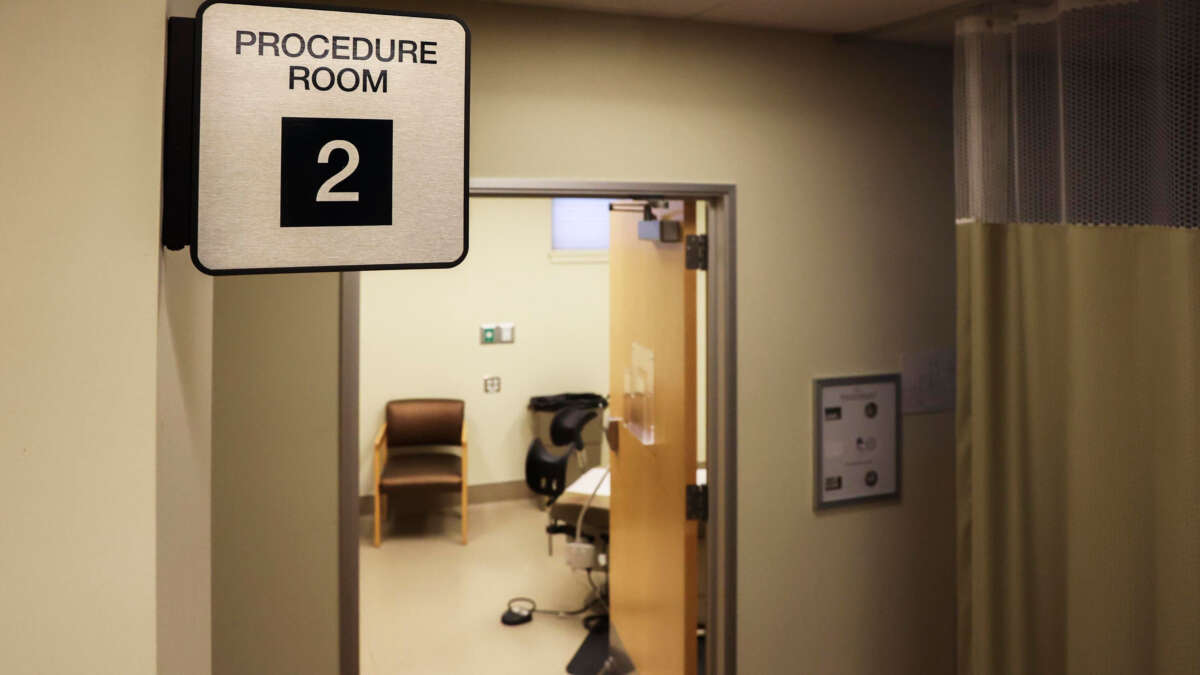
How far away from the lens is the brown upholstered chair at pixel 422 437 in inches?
205

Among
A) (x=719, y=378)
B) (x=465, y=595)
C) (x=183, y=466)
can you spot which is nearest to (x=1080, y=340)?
(x=719, y=378)

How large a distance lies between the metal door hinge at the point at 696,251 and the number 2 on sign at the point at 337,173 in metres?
1.71

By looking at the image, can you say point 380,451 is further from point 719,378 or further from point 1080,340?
point 1080,340

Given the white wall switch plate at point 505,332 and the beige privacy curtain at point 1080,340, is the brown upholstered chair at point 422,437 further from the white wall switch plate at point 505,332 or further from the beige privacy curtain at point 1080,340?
the beige privacy curtain at point 1080,340

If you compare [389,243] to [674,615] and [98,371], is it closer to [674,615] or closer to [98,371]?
[98,371]

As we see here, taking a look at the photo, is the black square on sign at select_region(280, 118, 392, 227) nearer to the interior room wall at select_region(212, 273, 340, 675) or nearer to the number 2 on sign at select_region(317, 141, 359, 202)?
the number 2 on sign at select_region(317, 141, 359, 202)

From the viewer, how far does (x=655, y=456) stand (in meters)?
3.02

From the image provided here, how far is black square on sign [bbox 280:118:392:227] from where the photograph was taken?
916 mm

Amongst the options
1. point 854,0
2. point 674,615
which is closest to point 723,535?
point 674,615

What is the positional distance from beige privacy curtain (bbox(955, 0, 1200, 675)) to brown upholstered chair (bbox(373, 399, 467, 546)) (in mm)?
3605

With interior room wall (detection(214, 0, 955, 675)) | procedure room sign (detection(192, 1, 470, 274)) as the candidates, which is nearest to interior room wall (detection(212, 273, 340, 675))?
interior room wall (detection(214, 0, 955, 675))

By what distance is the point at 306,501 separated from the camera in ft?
6.81

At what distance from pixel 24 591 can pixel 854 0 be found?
2.12 m

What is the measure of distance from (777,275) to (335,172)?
1.78m
